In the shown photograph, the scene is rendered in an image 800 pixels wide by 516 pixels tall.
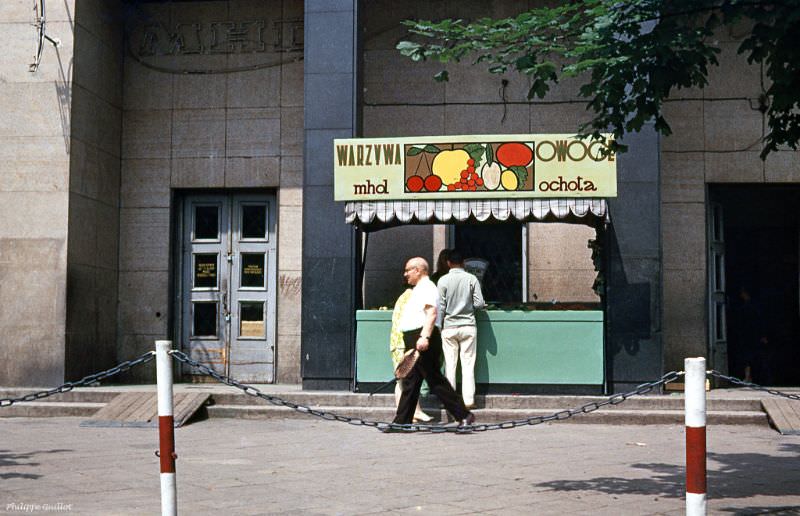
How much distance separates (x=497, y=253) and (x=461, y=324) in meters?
3.74

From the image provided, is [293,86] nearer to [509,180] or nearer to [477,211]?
[477,211]

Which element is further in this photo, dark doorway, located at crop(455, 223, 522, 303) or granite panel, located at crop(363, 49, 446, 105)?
granite panel, located at crop(363, 49, 446, 105)

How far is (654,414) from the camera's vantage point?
39.7 feet

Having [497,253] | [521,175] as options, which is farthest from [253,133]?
[521,175]

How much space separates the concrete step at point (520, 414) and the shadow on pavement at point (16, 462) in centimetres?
333

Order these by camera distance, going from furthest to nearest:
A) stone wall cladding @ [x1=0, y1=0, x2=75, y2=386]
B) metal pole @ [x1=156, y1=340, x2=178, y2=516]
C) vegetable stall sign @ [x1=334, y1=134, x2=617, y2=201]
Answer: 1. stone wall cladding @ [x1=0, y1=0, x2=75, y2=386]
2. vegetable stall sign @ [x1=334, y1=134, x2=617, y2=201]
3. metal pole @ [x1=156, y1=340, x2=178, y2=516]

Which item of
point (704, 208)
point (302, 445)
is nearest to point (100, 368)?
point (302, 445)

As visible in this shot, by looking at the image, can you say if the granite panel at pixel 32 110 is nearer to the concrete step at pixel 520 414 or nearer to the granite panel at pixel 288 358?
the granite panel at pixel 288 358

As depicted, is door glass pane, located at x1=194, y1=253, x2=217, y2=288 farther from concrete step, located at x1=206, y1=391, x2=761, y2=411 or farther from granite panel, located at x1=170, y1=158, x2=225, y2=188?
concrete step, located at x1=206, y1=391, x2=761, y2=411

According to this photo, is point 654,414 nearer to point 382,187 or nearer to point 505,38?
point 382,187

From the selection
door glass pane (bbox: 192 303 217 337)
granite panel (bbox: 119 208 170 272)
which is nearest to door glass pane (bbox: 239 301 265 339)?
door glass pane (bbox: 192 303 217 337)

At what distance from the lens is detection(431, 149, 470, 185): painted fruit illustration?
13.1m

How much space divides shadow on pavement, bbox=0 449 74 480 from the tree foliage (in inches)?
172

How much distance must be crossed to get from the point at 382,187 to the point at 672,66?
6.75 m
